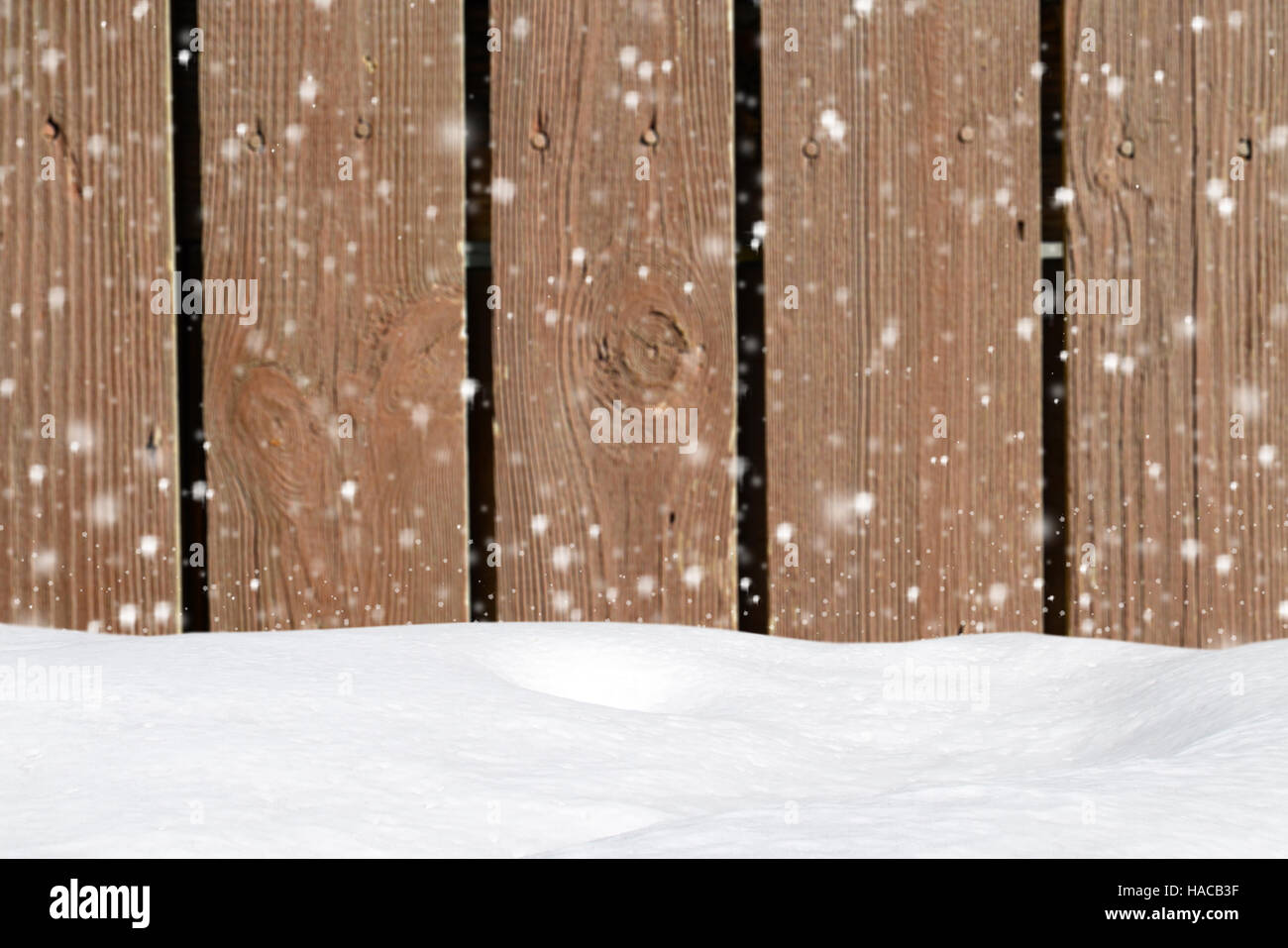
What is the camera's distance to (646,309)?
1.65 meters

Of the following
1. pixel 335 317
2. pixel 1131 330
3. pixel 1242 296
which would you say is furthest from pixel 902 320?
pixel 335 317

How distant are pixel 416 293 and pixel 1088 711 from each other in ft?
3.65

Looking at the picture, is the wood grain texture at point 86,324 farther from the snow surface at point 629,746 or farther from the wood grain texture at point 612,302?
the wood grain texture at point 612,302

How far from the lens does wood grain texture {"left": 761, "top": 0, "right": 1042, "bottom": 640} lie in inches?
64.5

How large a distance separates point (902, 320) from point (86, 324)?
1.26 meters

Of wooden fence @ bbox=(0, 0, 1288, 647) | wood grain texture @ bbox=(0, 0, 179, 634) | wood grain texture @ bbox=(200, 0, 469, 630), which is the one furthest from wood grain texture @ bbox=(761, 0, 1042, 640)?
wood grain texture @ bbox=(0, 0, 179, 634)

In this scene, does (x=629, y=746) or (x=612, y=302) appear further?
(x=612, y=302)

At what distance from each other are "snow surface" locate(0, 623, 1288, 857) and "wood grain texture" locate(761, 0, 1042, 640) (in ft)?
1.30

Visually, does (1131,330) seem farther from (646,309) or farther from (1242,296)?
(646,309)

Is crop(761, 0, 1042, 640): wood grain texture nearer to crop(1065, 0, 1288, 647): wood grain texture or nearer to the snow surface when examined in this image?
crop(1065, 0, 1288, 647): wood grain texture

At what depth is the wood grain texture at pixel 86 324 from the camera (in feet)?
5.36

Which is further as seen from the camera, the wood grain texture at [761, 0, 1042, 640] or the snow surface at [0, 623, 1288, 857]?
the wood grain texture at [761, 0, 1042, 640]

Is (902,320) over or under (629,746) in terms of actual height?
over

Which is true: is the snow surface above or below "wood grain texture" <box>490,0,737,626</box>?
below
